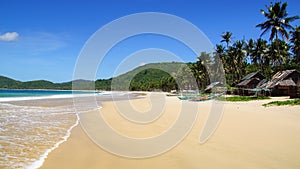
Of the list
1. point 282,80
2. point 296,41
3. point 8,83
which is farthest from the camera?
point 8,83

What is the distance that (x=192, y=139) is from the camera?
657cm

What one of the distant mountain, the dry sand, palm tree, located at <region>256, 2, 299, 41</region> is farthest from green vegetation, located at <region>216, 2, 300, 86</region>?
the distant mountain

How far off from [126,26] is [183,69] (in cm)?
5802

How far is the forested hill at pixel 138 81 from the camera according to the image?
52388mm

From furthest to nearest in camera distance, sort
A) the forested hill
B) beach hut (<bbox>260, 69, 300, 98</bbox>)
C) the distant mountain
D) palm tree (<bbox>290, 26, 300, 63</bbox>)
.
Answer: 1. the distant mountain
2. the forested hill
3. palm tree (<bbox>290, 26, 300, 63</bbox>)
4. beach hut (<bbox>260, 69, 300, 98</bbox>)

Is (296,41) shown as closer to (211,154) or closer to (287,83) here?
(287,83)

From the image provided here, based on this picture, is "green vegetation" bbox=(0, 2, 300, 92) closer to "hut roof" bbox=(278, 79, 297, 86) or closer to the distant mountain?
"hut roof" bbox=(278, 79, 297, 86)

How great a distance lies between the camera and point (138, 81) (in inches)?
4508

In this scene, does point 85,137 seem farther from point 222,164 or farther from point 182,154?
point 222,164

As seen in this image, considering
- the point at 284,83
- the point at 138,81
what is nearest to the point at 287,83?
the point at 284,83

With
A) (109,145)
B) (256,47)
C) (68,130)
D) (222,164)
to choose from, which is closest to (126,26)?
(68,130)

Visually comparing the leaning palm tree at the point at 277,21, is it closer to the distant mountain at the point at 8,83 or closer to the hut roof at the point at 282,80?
the hut roof at the point at 282,80

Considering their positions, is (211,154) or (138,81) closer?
(211,154)

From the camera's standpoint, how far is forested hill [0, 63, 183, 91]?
52.4 metres
